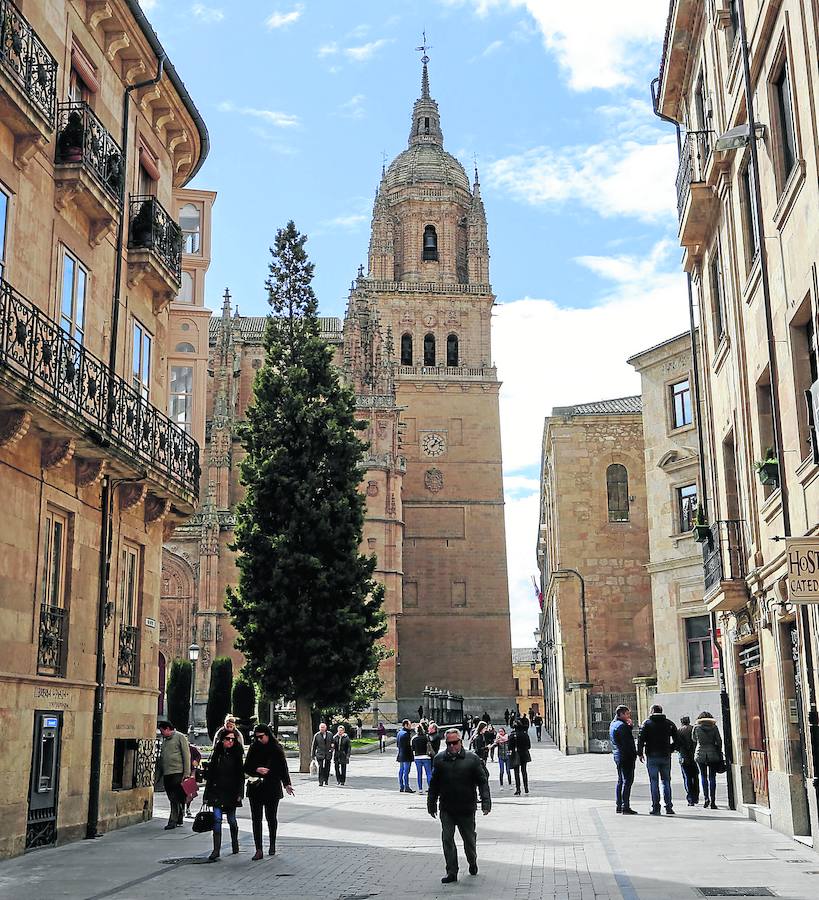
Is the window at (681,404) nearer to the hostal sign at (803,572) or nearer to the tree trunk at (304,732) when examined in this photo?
the tree trunk at (304,732)

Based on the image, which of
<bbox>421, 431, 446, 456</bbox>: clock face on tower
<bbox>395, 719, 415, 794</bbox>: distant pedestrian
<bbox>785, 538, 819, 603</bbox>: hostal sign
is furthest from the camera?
<bbox>421, 431, 446, 456</bbox>: clock face on tower

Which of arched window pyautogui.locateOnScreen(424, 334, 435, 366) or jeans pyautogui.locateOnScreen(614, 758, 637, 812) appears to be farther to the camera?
arched window pyautogui.locateOnScreen(424, 334, 435, 366)

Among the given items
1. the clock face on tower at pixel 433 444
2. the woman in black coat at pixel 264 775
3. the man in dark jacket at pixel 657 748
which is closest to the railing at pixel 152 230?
the woman in black coat at pixel 264 775

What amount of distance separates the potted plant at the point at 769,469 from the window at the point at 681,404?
640 inches

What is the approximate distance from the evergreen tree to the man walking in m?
13.0

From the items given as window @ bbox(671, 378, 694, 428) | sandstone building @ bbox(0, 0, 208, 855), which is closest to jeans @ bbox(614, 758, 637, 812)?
sandstone building @ bbox(0, 0, 208, 855)

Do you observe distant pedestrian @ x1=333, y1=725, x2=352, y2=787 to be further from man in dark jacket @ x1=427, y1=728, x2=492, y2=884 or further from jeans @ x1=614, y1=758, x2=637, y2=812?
man in dark jacket @ x1=427, y1=728, x2=492, y2=884

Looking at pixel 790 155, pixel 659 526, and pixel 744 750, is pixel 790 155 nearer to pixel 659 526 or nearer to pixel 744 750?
pixel 744 750

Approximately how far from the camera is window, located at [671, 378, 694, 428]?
99.7 feet

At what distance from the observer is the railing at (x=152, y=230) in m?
17.3

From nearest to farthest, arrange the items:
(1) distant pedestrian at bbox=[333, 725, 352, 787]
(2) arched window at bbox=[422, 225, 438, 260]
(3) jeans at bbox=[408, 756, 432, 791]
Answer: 1. (3) jeans at bbox=[408, 756, 432, 791]
2. (1) distant pedestrian at bbox=[333, 725, 352, 787]
3. (2) arched window at bbox=[422, 225, 438, 260]

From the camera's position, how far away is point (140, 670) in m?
17.0

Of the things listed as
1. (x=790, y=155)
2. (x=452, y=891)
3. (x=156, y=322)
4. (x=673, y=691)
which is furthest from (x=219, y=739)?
(x=673, y=691)

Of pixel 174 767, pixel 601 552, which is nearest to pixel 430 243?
pixel 601 552
